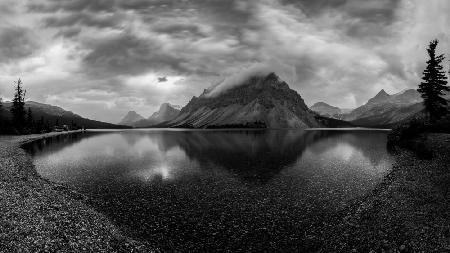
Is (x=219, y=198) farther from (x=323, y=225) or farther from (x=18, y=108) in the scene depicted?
(x=18, y=108)

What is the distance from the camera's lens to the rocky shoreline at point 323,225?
20266 mm

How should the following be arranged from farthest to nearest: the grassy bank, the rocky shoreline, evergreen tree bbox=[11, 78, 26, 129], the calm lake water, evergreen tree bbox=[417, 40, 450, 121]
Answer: evergreen tree bbox=[11, 78, 26, 129]
evergreen tree bbox=[417, 40, 450, 121]
the calm lake water
the grassy bank
the rocky shoreline

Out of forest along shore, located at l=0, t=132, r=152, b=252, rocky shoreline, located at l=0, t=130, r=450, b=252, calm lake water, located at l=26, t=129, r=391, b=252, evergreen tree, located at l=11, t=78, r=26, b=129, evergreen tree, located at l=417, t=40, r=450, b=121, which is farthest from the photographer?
evergreen tree, located at l=11, t=78, r=26, b=129

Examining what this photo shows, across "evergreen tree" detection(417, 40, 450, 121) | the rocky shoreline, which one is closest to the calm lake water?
the rocky shoreline

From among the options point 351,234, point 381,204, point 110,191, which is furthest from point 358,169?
point 110,191

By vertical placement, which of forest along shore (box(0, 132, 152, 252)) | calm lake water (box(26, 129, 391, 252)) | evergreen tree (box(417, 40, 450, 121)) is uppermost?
evergreen tree (box(417, 40, 450, 121))

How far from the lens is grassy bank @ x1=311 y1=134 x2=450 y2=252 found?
21203mm

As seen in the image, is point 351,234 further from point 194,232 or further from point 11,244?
point 11,244

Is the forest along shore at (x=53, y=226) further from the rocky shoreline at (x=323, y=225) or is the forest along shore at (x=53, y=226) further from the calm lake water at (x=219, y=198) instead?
the calm lake water at (x=219, y=198)

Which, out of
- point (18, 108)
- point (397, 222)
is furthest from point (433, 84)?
point (18, 108)

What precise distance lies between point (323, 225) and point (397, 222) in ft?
21.1

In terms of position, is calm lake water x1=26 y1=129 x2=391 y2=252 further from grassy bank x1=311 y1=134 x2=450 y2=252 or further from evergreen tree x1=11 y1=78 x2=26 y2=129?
evergreen tree x1=11 y1=78 x2=26 y2=129

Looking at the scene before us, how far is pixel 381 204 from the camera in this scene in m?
30.8

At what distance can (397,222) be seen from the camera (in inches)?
983
